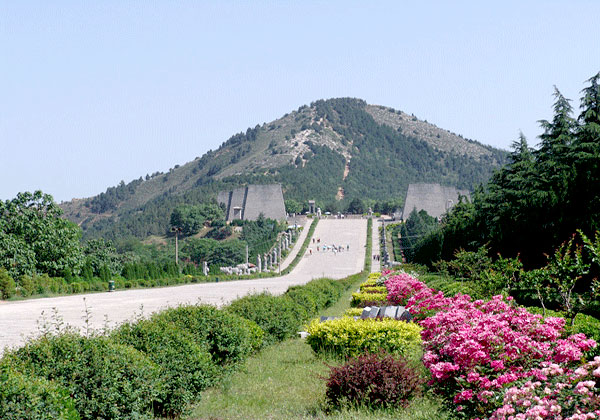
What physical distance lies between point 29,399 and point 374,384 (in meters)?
3.22

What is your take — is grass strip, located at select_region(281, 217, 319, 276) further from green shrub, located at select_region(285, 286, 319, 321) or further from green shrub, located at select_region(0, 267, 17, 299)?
green shrub, located at select_region(285, 286, 319, 321)

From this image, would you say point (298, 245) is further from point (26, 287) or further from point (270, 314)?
point (270, 314)

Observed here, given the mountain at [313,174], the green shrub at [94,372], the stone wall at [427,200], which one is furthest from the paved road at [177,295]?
the mountain at [313,174]

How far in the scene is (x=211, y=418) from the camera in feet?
20.5

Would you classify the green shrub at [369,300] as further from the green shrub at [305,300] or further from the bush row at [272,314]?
the bush row at [272,314]

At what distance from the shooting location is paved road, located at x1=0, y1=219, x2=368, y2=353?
1593cm

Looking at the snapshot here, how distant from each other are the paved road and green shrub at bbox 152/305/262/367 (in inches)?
17.1

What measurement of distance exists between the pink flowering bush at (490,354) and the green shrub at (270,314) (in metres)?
5.04

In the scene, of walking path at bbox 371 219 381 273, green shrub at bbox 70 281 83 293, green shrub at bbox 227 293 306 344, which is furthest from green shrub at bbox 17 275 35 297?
walking path at bbox 371 219 381 273

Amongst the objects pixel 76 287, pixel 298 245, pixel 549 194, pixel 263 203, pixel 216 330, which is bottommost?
pixel 298 245

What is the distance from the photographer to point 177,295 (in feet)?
95.2

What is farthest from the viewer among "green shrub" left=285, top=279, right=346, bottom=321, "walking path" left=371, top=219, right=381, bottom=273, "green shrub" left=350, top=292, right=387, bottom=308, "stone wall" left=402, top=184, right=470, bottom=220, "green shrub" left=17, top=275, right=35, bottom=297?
"stone wall" left=402, top=184, right=470, bottom=220

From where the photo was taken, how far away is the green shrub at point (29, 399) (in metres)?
4.08

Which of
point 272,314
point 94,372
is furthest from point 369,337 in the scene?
point 94,372
